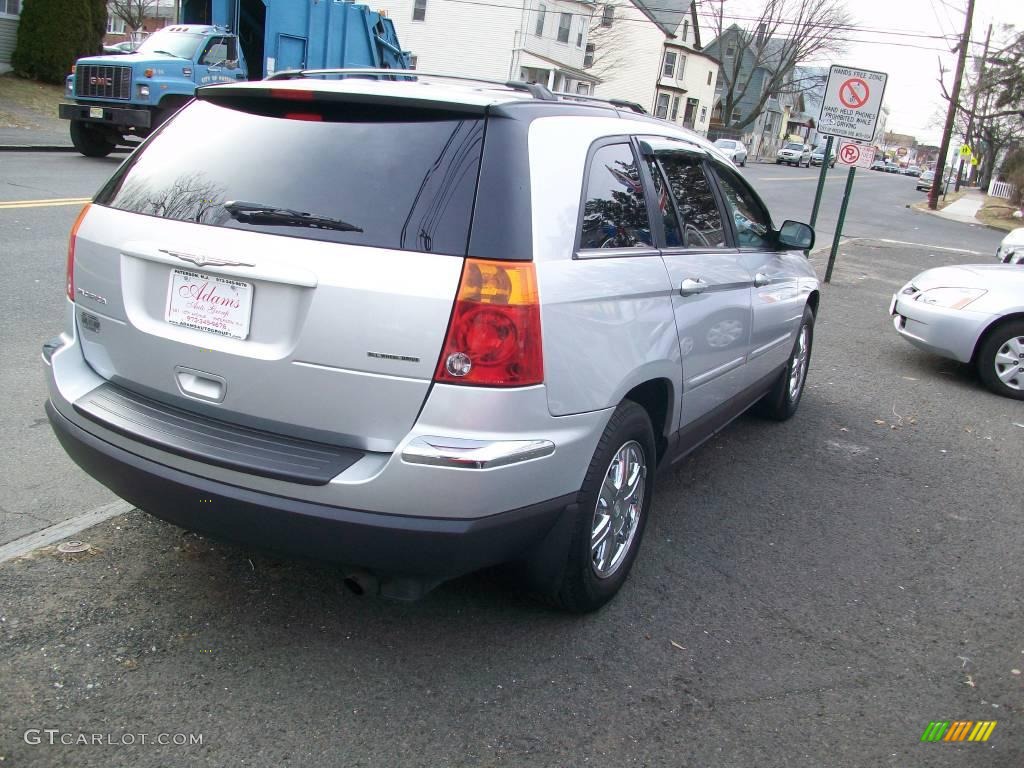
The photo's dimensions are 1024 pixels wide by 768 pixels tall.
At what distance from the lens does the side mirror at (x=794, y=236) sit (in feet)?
17.5

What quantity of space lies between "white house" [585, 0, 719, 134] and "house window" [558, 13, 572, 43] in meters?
6.07

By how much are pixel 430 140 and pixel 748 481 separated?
313 cm

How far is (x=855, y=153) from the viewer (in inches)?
→ 544

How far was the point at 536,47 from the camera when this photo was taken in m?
48.2

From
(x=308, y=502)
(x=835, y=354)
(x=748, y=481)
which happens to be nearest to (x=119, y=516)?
(x=308, y=502)

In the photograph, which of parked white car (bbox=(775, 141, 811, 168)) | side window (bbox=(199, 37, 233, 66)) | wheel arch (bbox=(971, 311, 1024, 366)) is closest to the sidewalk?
parked white car (bbox=(775, 141, 811, 168))

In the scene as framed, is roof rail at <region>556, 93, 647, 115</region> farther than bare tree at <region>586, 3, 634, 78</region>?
No

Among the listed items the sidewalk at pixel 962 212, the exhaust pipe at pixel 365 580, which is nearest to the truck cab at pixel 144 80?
the exhaust pipe at pixel 365 580

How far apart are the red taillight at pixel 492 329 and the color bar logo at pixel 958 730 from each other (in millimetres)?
1816

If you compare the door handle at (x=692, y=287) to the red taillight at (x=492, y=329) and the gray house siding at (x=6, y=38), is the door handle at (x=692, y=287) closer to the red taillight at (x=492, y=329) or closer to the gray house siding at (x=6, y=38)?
the red taillight at (x=492, y=329)

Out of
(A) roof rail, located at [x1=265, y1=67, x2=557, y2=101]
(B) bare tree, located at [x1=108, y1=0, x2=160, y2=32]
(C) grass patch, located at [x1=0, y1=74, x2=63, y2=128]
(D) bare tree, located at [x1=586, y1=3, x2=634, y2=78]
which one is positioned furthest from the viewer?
(D) bare tree, located at [x1=586, y1=3, x2=634, y2=78]

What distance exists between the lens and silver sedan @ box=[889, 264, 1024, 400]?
25.2 ft

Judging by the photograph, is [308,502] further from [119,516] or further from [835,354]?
[835,354]

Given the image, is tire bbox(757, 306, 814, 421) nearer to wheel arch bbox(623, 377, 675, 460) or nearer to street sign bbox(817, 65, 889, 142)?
wheel arch bbox(623, 377, 675, 460)
